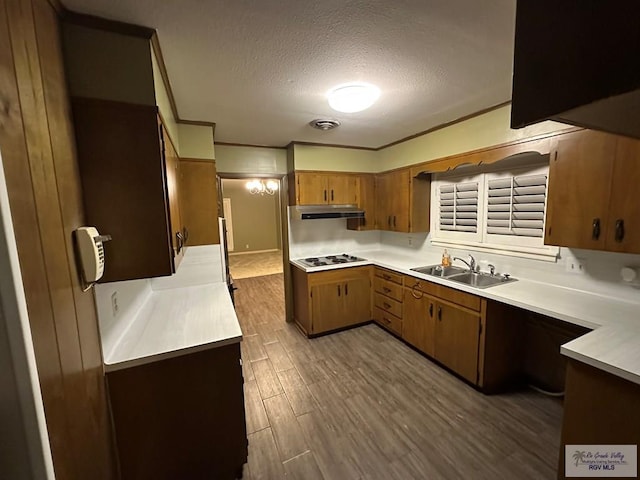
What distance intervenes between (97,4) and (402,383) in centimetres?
306

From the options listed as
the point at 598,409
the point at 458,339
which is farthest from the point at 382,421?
the point at 598,409

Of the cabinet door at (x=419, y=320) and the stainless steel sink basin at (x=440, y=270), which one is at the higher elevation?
the stainless steel sink basin at (x=440, y=270)

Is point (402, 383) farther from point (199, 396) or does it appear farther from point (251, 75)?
point (251, 75)

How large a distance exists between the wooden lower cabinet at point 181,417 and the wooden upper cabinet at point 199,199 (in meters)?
1.37

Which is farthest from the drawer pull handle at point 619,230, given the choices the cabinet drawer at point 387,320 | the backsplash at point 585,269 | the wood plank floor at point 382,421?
the cabinet drawer at point 387,320

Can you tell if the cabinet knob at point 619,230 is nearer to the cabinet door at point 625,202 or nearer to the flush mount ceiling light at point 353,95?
the cabinet door at point 625,202

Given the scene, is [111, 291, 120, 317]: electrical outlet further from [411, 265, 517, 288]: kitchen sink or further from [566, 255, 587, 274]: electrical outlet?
[566, 255, 587, 274]: electrical outlet

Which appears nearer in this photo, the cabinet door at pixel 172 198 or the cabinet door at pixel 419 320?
the cabinet door at pixel 172 198

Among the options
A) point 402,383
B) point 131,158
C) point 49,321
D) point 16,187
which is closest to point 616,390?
point 402,383

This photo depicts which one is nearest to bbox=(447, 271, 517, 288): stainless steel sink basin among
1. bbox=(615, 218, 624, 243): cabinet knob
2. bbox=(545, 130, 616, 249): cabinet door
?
bbox=(545, 130, 616, 249): cabinet door

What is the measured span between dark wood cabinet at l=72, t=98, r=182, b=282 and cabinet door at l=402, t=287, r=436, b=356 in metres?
2.33

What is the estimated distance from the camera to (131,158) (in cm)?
123

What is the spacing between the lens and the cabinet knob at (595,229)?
167 cm

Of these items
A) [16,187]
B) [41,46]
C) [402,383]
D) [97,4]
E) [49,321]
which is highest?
[97,4]
